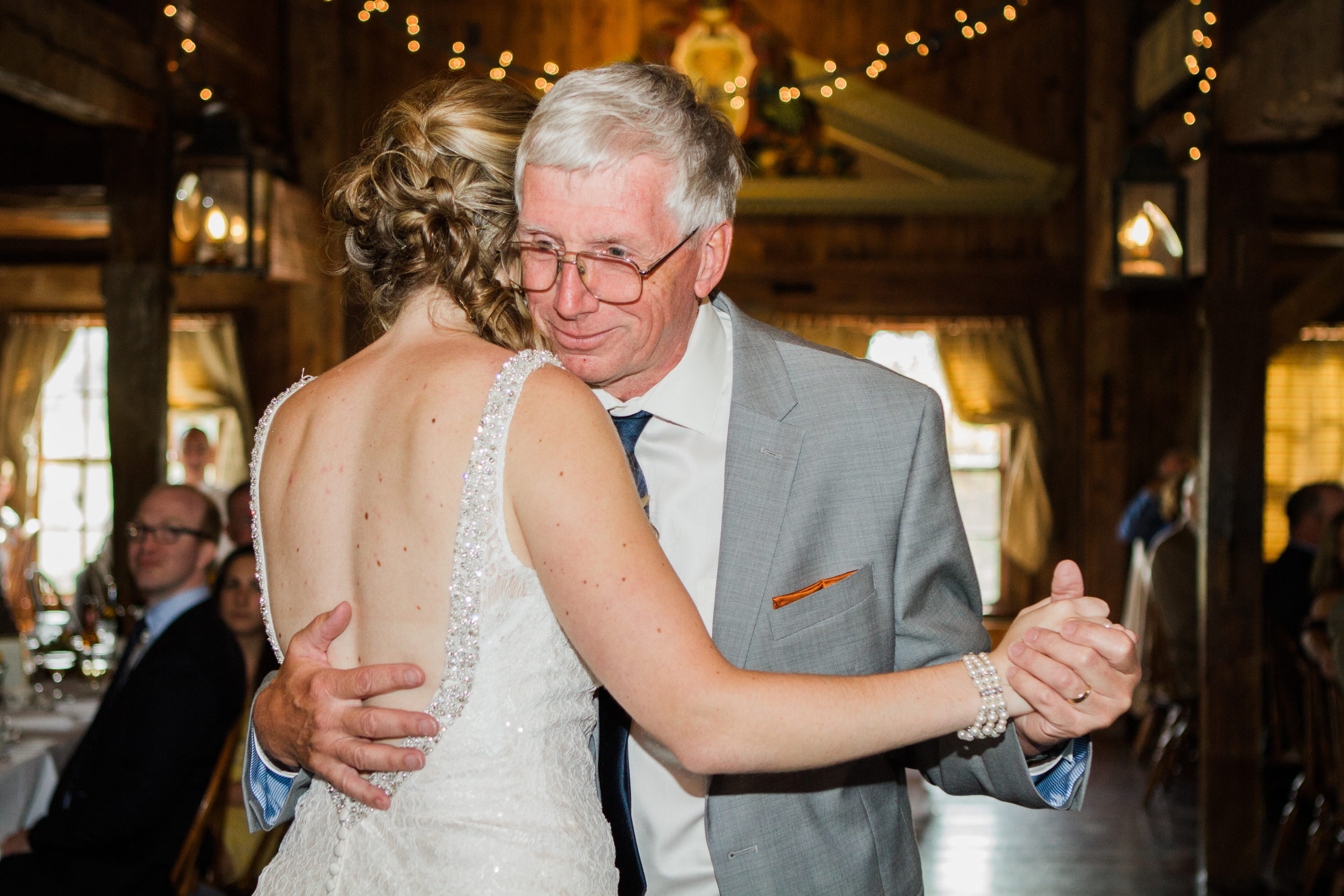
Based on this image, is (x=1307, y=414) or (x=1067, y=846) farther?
(x=1307, y=414)

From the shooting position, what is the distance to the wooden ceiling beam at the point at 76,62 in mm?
3943

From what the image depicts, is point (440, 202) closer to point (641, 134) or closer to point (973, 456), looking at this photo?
point (641, 134)

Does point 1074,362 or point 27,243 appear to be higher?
point 27,243

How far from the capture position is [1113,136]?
7203 mm

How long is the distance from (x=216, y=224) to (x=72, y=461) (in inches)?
217

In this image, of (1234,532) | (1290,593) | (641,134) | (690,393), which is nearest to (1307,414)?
(1290,593)

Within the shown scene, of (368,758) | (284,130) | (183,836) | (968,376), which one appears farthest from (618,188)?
(968,376)

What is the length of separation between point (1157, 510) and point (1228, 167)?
10.5 ft

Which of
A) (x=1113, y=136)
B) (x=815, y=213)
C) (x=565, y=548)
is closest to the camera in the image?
(x=565, y=548)

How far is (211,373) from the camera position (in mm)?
8594

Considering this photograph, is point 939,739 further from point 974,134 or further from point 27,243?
point 27,243

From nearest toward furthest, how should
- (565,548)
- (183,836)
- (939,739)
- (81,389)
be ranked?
1. (565,548)
2. (939,739)
3. (183,836)
4. (81,389)

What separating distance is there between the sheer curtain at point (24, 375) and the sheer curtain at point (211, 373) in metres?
1.11

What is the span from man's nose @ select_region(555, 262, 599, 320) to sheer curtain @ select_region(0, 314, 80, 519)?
8722 millimetres
